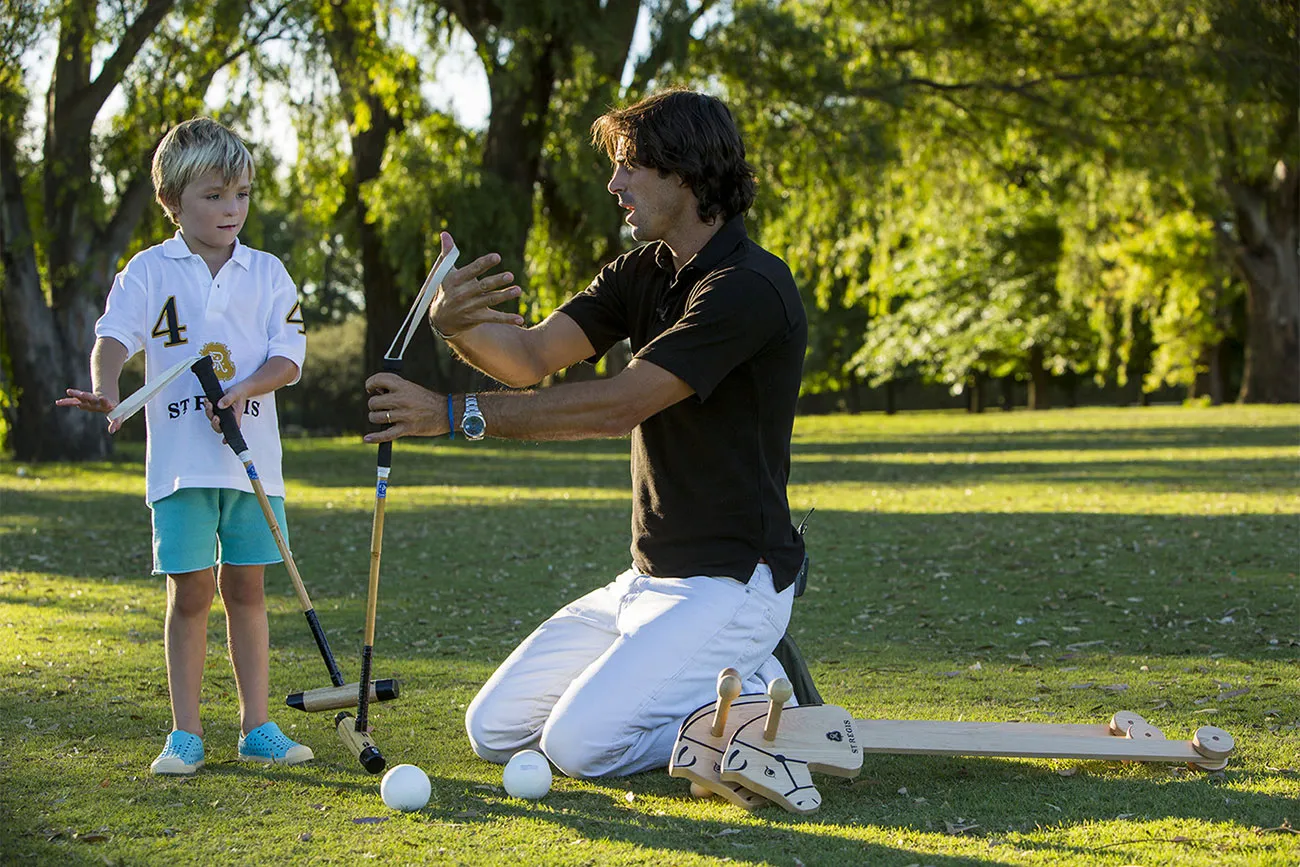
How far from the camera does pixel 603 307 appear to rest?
458 cm

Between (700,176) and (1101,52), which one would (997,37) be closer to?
(1101,52)

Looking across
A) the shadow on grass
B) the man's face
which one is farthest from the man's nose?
the shadow on grass

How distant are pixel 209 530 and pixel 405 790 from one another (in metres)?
1.04

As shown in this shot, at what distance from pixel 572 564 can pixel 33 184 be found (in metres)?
12.9

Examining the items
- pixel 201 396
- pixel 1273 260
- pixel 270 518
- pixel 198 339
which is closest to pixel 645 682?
pixel 270 518

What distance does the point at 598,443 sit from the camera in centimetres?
2464

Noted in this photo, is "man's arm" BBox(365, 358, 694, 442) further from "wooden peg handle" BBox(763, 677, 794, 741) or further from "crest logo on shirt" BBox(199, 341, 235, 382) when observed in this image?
"wooden peg handle" BBox(763, 677, 794, 741)

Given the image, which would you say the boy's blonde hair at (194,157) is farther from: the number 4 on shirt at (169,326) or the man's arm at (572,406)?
the man's arm at (572,406)

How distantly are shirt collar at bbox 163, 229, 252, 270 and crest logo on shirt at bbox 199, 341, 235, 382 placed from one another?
249 mm

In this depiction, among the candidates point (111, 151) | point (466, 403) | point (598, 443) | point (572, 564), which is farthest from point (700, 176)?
point (598, 443)

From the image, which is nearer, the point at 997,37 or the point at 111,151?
the point at 111,151

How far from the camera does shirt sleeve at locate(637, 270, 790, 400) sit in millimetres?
3832

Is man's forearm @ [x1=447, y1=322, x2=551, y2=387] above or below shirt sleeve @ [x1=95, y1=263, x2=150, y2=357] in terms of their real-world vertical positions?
below

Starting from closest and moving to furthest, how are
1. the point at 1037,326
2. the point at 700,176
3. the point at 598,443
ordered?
the point at 700,176 → the point at 598,443 → the point at 1037,326
